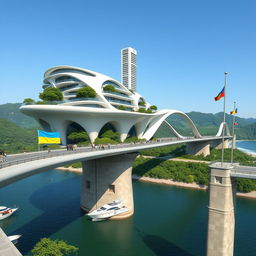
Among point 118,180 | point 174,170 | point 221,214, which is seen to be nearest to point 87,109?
point 118,180

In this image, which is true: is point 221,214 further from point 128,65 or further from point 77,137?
point 128,65

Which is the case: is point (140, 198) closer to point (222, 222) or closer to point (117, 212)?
point (117, 212)

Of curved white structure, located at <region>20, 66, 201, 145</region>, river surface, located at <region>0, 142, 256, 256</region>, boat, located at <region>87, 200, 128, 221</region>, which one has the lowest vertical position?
river surface, located at <region>0, 142, 256, 256</region>

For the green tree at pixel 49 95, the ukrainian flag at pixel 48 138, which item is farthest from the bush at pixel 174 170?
the ukrainian flag at pixel 48 138

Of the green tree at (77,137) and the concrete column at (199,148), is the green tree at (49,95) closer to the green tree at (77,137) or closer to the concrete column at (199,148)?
the green tree at (77,137)

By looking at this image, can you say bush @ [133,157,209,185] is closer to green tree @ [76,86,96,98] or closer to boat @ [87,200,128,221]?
boat @ [87,200,128,221]

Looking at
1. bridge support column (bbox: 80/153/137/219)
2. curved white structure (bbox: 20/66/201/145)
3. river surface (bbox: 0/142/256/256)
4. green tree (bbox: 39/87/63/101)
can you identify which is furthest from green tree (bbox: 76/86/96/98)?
bridge support column (bbox: 80/153/137/219)
